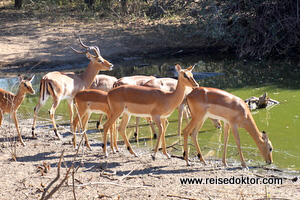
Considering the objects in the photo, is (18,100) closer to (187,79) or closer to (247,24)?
(187,79)

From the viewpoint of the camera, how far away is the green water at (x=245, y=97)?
8.15 meters

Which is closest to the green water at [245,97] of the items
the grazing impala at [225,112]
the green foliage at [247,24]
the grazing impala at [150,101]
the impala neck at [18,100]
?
the grazing impala at [225,112]

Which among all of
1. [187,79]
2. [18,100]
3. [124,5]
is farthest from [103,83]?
[124,5]

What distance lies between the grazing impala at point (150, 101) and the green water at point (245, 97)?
109cm

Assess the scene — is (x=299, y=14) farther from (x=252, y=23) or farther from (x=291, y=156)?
(x=291, y=156)

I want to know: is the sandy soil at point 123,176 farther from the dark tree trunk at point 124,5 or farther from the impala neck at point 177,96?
the dark tree trunk at point 124,5

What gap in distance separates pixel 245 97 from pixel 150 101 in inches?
202

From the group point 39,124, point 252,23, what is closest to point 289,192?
point 39,124

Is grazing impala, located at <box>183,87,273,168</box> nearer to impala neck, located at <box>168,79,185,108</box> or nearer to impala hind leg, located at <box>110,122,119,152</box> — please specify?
impala neck, located at <box>168,79,185,108</box>

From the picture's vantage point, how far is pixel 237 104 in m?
7.23

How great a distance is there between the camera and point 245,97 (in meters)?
12.0

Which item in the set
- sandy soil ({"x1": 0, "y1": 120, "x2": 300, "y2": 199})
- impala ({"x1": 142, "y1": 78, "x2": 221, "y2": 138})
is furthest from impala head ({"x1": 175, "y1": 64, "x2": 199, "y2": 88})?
impala ({"x1": 142, "y1": 78, "x2": 221, "y2": 138})

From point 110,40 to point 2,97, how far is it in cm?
1142

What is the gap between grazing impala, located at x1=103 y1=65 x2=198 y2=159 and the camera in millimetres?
7473
